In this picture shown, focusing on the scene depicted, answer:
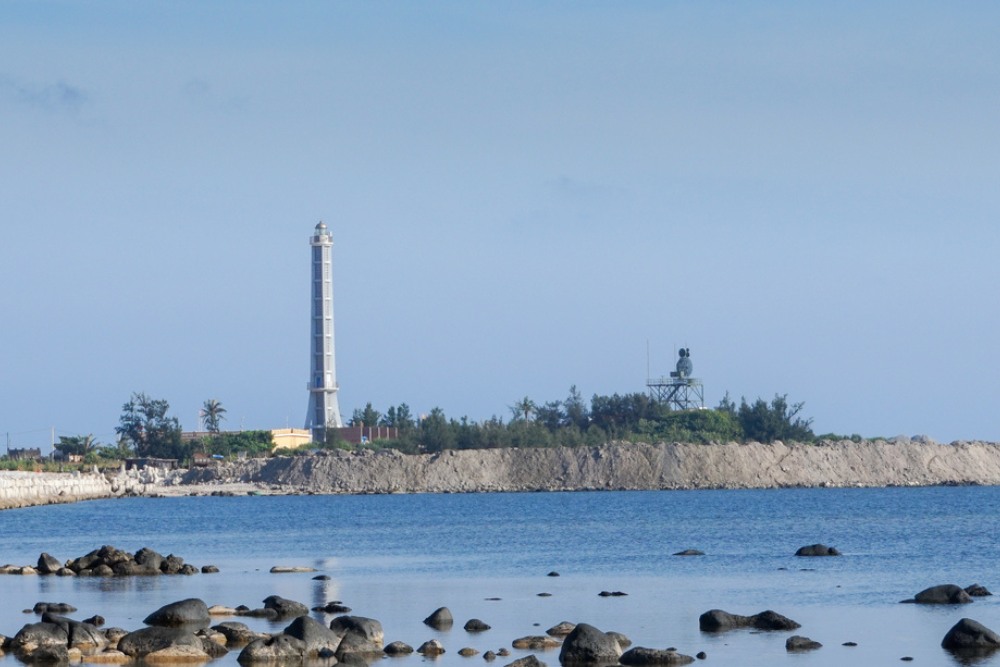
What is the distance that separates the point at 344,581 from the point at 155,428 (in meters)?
136

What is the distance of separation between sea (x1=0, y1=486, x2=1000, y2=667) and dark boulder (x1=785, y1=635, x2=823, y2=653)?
0.80 ft

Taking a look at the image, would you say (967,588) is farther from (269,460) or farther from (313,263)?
(313,263)

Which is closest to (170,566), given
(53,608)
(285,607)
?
(53,608)

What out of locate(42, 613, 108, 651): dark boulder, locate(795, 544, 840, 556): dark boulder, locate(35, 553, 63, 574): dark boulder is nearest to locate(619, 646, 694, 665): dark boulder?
locate(42, 613, 108, 651): dark boulder

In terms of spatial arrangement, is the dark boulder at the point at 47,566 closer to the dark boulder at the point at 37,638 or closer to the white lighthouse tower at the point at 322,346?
the dark boulder at the point at 37,638

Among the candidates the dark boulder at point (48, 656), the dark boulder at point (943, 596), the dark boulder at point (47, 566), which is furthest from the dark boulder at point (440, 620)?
the dark boulder at point (47, 566)

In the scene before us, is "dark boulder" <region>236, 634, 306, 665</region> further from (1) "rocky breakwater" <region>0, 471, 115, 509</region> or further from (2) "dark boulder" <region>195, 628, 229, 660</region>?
(1) "rocky breakwater" <region>0, 471, 115, 509</region>

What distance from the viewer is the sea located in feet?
117

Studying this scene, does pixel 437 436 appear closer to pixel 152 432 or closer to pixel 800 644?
pixel 152 432

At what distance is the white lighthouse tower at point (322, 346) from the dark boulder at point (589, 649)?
14327cm

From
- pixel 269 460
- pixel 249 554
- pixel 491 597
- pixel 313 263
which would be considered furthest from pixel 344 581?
pixel 313 263

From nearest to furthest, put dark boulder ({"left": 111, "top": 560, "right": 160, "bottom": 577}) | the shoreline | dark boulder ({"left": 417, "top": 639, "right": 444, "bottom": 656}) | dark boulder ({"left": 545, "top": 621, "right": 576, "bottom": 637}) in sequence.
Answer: dark boulder ({"left": 417, "top": 639, "right": 444, "bottom": 656}) → dark boulder ({"left": 545, "top": 621, "right": 576, "bottom": 637}) → dark boulder ({"left": 111, "top": 560, "right": 160, "bottom": 577}) → the shoreline

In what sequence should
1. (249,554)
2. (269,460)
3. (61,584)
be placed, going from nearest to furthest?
(61,584), (249,554), (269,460)

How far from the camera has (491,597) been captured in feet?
144
